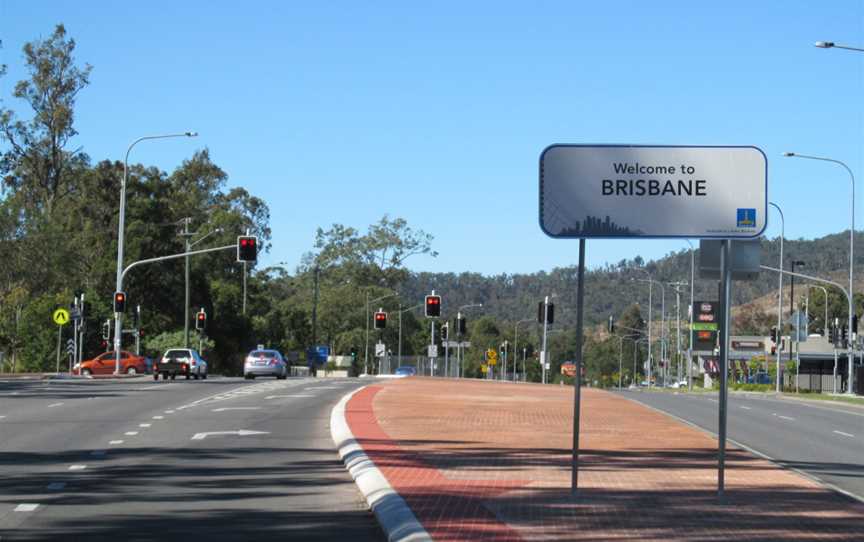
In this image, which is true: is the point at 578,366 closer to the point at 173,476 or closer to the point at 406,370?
the point at 173,476

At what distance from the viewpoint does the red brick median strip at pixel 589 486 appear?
10734mm

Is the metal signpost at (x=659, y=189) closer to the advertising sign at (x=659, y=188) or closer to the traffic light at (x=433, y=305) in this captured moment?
the advertising sign at (x=659, y=188)

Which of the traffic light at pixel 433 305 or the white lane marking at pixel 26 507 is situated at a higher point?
the traffic light at pixel 433 305

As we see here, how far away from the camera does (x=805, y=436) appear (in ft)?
86.3

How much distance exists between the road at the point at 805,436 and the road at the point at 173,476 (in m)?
6.61

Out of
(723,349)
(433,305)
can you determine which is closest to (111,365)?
(433,305)

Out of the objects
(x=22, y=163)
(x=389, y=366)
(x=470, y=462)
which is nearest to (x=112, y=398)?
(x=470, y=462)

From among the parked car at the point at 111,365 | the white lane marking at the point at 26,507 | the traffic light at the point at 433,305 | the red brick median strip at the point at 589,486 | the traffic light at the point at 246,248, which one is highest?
the traffic light at the point at 246,248

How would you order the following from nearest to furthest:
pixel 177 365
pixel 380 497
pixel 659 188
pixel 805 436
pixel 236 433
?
pixel 380 497
pixel 659 188
pixel 236 433
pixel 805 436
pixel 177 365

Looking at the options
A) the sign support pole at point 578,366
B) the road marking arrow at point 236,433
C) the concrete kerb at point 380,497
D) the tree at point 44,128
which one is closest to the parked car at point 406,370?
the tree at point 44,128

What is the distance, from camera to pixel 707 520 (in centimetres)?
1137

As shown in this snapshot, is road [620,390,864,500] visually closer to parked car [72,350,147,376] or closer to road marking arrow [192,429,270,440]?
road marking arrow [192,429,270,440]

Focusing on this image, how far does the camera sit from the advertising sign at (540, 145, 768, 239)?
12.8m

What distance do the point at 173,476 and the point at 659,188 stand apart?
664cm
